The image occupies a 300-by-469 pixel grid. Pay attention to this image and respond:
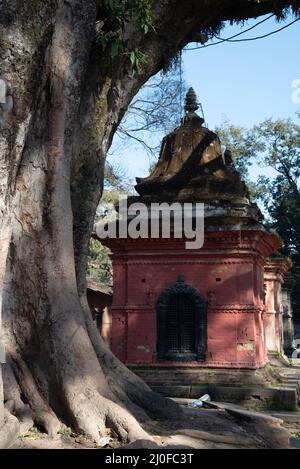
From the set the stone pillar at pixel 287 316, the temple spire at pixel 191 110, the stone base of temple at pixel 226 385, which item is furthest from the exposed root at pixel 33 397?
the stone pillar at pixel 287 316

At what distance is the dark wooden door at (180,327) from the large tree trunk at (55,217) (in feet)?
18.4

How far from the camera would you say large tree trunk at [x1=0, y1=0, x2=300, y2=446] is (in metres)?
4.54

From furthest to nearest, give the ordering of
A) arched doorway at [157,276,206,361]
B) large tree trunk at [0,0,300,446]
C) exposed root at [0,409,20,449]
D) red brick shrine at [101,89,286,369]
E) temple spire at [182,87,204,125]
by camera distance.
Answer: temple spire at [182,87,204,125], arched doorway at [157,276,206,361], red brick shrine at [101,89,286,369], large tree trunk at [0,0,300,446], exposed root at [0,409,20,449]

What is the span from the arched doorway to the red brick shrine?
0.07ft

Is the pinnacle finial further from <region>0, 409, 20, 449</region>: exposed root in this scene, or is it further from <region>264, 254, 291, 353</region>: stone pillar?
<region>0, 409, 20, 449</region>: exposed root

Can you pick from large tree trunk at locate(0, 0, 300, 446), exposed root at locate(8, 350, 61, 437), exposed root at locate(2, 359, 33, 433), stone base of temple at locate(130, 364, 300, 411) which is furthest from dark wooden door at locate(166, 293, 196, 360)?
exposed root at locate(2, 359, 33, 433)

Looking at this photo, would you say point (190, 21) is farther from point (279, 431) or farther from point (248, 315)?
point (248, 315)

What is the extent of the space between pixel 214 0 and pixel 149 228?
5.44m

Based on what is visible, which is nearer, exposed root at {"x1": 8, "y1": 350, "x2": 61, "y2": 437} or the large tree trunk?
the large tree trunk

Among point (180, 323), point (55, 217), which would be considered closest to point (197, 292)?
point (180, 323)

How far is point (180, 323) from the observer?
460 inches

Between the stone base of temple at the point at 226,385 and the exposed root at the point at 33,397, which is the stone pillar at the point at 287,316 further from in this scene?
the exposed root at the point at 33,397

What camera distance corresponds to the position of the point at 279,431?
5.85 m
